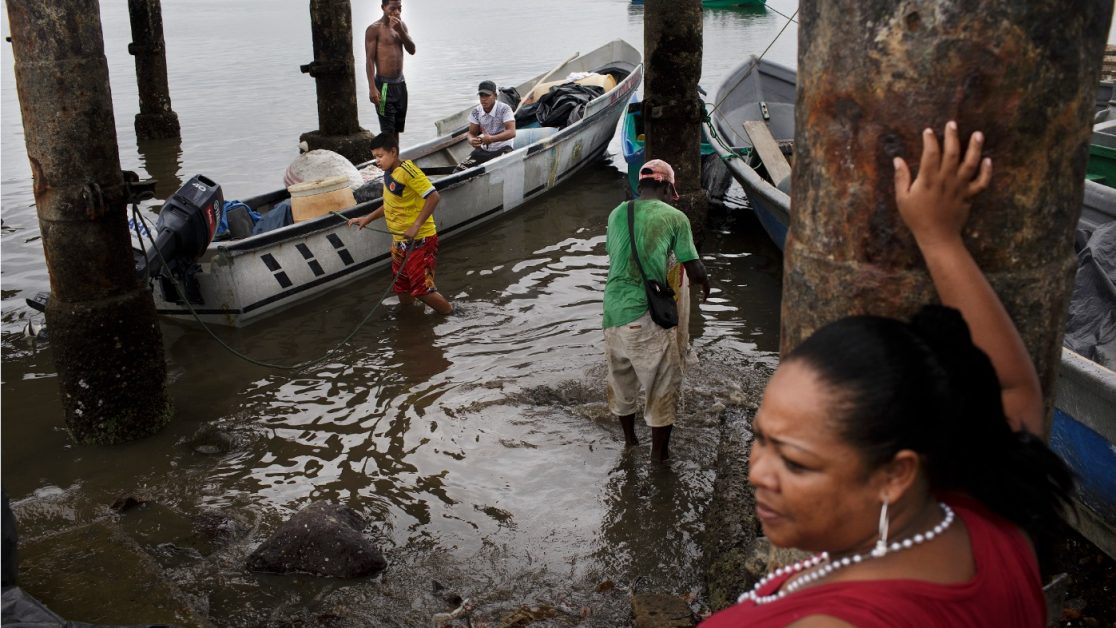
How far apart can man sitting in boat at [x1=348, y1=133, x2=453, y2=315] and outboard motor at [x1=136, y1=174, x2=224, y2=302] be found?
137 centimetres

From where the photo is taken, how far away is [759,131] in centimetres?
1090

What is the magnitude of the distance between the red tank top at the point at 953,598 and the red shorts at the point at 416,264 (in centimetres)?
712

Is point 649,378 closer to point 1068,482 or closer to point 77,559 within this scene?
point 77,559

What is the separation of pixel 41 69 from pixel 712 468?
4.45 metres

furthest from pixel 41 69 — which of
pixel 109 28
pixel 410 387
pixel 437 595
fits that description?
pixel 109 28

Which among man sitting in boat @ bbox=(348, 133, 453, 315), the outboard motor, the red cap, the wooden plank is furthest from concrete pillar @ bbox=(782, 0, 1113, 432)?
the wooden plank

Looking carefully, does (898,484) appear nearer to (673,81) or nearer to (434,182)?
(673,81)

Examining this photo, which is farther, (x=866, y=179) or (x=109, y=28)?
(x=109, y=28)

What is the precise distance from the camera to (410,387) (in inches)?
282

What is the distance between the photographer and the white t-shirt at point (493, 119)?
37.3ft

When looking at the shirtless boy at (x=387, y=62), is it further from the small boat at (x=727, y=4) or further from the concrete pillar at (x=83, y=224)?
the small boat at (x=727, y=4)

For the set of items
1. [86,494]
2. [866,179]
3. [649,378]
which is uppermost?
[866,179]

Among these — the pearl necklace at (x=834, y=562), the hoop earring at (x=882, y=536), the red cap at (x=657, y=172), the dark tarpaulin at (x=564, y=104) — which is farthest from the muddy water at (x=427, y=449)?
the hoop earring at (x=882, y=536)

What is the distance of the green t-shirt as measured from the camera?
17.3 ft
